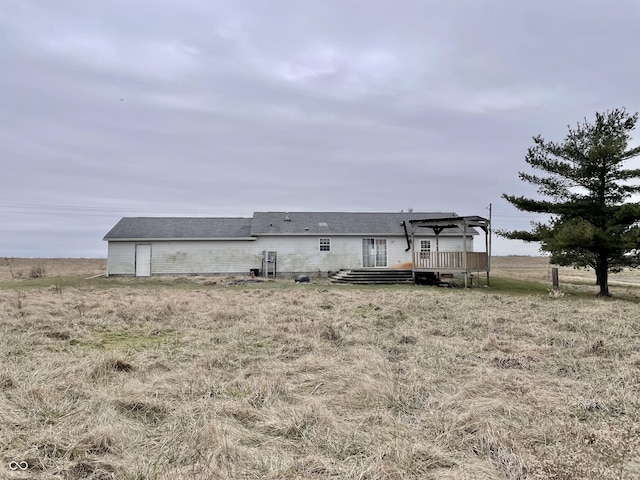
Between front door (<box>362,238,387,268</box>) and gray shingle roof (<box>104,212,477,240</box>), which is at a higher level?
gray shingle roof (<box>104,212,477,240</box>)

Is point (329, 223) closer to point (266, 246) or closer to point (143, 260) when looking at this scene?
point (266, 246)

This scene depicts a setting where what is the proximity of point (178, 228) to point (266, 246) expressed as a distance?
5394 millimetres

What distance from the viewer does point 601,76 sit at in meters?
15.4

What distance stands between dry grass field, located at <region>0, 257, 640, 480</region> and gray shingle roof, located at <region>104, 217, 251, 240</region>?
51.6 ft

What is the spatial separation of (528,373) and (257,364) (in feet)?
11.1

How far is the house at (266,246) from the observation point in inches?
917

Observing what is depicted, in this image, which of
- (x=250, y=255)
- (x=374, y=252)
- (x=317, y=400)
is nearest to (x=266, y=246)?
(x=250, y=255)

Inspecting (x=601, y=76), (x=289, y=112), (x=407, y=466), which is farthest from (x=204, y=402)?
(x=289, y=112)

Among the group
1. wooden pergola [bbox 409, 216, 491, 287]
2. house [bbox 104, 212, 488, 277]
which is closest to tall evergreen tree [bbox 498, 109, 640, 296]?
wooden pergola [bbox 409, 216, 491, 287]

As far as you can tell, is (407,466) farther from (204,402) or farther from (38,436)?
(38,436)

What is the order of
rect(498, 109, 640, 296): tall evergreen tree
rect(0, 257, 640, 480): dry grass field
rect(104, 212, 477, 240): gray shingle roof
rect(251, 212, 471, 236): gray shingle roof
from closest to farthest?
rect(0, 257, 640, 480): dry grass field < rect(498, 109, 640, 296): tall evergreen tree < rect(104, 212, 477, 240): gray shingle roof < rect(251, 212, 471, 236): gray shingle roof

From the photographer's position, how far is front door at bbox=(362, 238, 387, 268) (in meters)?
24.3

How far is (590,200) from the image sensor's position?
16.9 m

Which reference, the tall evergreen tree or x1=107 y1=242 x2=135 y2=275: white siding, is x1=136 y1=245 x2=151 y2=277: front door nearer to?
x1=107 y1=242 x2=135 y2=275: white siding
